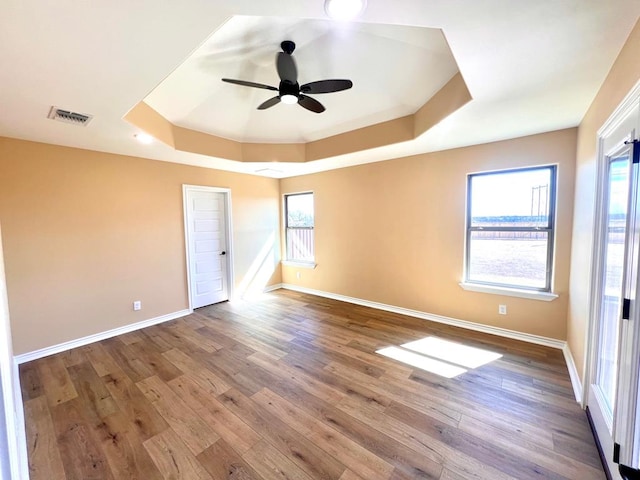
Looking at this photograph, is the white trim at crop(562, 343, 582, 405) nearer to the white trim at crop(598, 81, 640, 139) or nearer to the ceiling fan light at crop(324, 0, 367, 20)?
the white trim at crop(598, 81, 640, 139)

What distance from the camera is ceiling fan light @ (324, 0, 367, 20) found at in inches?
46.6

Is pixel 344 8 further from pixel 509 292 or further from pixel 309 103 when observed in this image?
pixel 509 292

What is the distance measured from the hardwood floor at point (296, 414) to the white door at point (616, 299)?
1.05ft

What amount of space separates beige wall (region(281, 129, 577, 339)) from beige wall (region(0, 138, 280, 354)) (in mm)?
2436

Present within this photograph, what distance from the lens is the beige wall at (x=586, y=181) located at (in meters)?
1.41

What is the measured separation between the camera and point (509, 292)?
10.2 ft

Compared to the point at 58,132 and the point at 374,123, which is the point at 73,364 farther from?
the point at 374,123

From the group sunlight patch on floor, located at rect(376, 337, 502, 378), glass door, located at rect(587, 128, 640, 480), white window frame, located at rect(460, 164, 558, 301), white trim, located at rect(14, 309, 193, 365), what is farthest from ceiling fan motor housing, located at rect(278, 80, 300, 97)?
white trim, located at rect(14, 309, 193, 365)

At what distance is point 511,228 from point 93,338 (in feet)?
17.9

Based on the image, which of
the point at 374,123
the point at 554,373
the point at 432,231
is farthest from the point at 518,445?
the point at 374,123

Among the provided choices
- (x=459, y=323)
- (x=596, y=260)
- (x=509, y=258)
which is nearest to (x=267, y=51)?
(x=596, y=260)

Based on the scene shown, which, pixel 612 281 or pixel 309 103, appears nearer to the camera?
pixel 612 281

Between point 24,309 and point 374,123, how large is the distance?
15.4ft

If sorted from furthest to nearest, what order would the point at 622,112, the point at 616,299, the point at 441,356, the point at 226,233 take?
the point at 226,233
the point at 441,356
the point at 616,299
the point at 622,112
